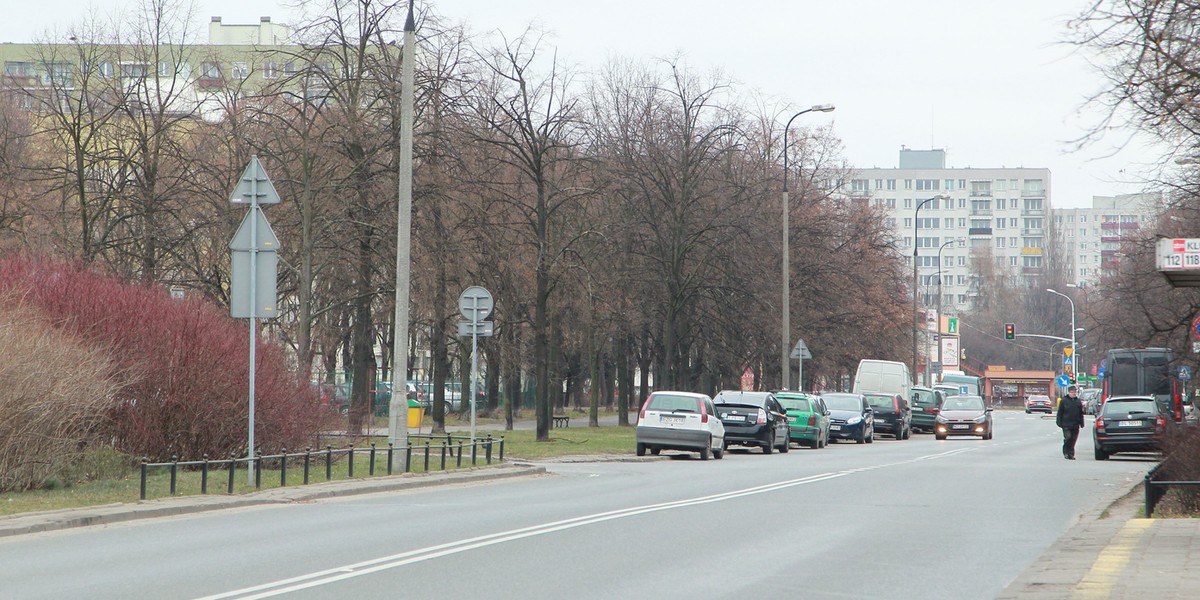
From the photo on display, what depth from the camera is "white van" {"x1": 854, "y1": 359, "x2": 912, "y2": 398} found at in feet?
181

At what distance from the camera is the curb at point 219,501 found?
14.1 metres

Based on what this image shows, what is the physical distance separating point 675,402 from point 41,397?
51.5 feet

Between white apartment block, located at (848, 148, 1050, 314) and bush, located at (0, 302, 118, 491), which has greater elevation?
white apartment block, located at (848, 148, 1050, 314)

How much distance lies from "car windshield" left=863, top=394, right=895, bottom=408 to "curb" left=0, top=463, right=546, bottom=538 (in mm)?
28192

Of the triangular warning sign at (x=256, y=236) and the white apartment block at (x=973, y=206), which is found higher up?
the white apartment block at (x=973, y=206)

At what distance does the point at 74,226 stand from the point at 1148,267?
26344 mm

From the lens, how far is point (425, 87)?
32.4m

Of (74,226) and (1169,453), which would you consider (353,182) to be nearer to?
(74,226)

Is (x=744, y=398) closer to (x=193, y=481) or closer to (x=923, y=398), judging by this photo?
(x=193, y=481)

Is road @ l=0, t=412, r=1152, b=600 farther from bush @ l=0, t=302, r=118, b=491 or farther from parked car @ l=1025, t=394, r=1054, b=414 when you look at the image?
parked car @ l=1025, t=394, r=1054, b=414

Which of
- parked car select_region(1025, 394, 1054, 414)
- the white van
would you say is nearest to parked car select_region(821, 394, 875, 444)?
the white van

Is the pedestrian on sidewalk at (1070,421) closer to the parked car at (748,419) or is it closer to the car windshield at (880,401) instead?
the parked car at (748,419)

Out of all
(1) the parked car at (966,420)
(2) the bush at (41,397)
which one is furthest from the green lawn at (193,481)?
(1) the parked car at (966,420)

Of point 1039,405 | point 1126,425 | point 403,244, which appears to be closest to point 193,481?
point 403,244
